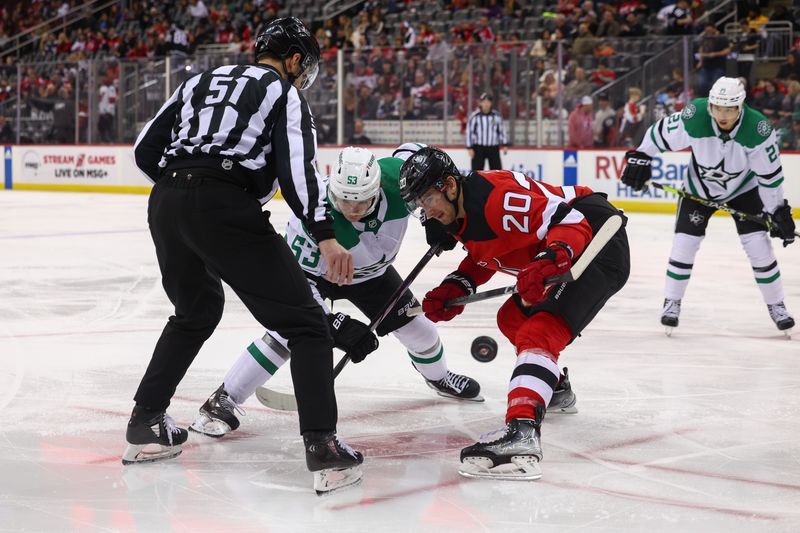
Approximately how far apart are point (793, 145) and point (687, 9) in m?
Answer: 3.06

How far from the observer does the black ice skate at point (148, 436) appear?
9.73 feet

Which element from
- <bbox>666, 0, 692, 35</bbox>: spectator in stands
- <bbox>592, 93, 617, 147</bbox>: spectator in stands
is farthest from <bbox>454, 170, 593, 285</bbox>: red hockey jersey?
<bbox>666, 0, 692, 35</bbox>: spectator in stands

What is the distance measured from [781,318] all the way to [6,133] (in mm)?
13580

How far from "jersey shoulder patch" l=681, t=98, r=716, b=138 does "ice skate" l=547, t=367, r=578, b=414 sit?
2122mm

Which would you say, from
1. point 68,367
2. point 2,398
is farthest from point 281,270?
point 68,367

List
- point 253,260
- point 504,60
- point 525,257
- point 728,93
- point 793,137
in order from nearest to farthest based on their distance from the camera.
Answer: point 253,260
point 525,257
point 728,93
point 793,137
point 504,60

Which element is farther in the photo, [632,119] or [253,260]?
[632,119]

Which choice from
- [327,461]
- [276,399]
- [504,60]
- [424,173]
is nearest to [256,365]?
[276,399]

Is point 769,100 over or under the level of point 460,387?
over

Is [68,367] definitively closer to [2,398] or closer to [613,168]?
[2,398]

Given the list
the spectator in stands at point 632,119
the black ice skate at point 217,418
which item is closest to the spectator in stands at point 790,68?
the spectator in stands at point 632,119

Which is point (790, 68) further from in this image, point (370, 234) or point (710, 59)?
point (370, 234)

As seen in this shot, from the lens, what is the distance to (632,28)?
13070mm

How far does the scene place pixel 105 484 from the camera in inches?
111
